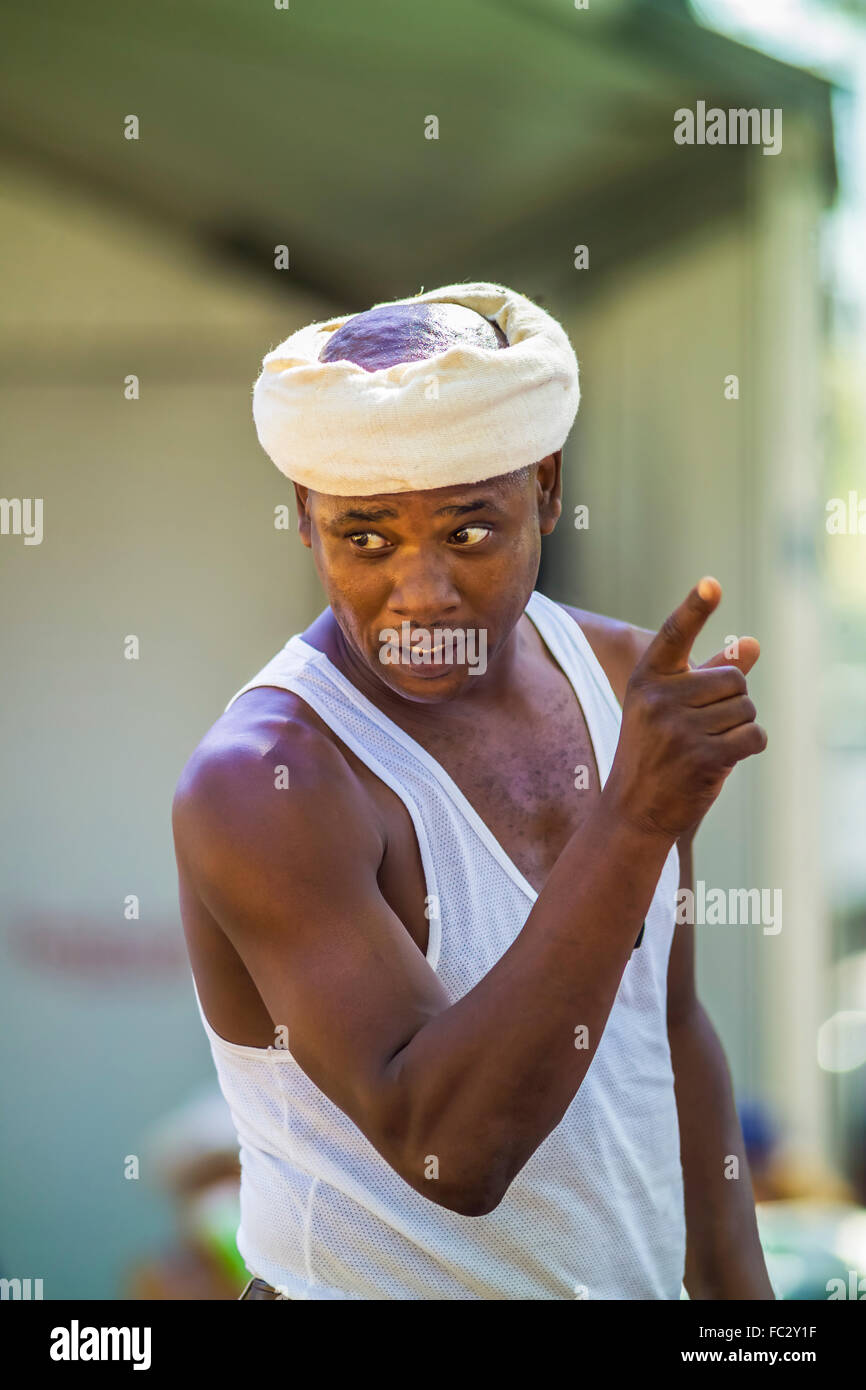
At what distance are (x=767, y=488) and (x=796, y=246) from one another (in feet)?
2.57

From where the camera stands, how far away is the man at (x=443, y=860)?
1456mm

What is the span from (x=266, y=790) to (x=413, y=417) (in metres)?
0.49

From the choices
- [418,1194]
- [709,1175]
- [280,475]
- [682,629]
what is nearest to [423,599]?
[682,629]

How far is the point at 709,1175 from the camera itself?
222cm

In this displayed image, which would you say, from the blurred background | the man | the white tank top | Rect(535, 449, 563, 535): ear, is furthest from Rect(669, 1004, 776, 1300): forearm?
the blurred background

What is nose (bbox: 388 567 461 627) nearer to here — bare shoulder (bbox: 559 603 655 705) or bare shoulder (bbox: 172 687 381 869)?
bare shoulder (bbox: 172 687 381 869)

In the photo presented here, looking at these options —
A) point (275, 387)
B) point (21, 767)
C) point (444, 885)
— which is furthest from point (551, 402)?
point (21, 767)

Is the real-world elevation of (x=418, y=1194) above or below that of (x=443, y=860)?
below

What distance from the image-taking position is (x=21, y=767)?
4102mm

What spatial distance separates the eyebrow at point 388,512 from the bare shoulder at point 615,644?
46cm

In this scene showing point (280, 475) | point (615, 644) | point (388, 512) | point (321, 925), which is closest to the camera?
point (321, 925)

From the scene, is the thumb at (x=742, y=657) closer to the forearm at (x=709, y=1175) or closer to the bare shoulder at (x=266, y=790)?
the bare shoulder at (x=266, y=790)

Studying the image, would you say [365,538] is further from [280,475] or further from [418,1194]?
[280,475]

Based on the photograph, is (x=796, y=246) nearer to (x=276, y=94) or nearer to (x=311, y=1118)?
(x=276, y=94)
